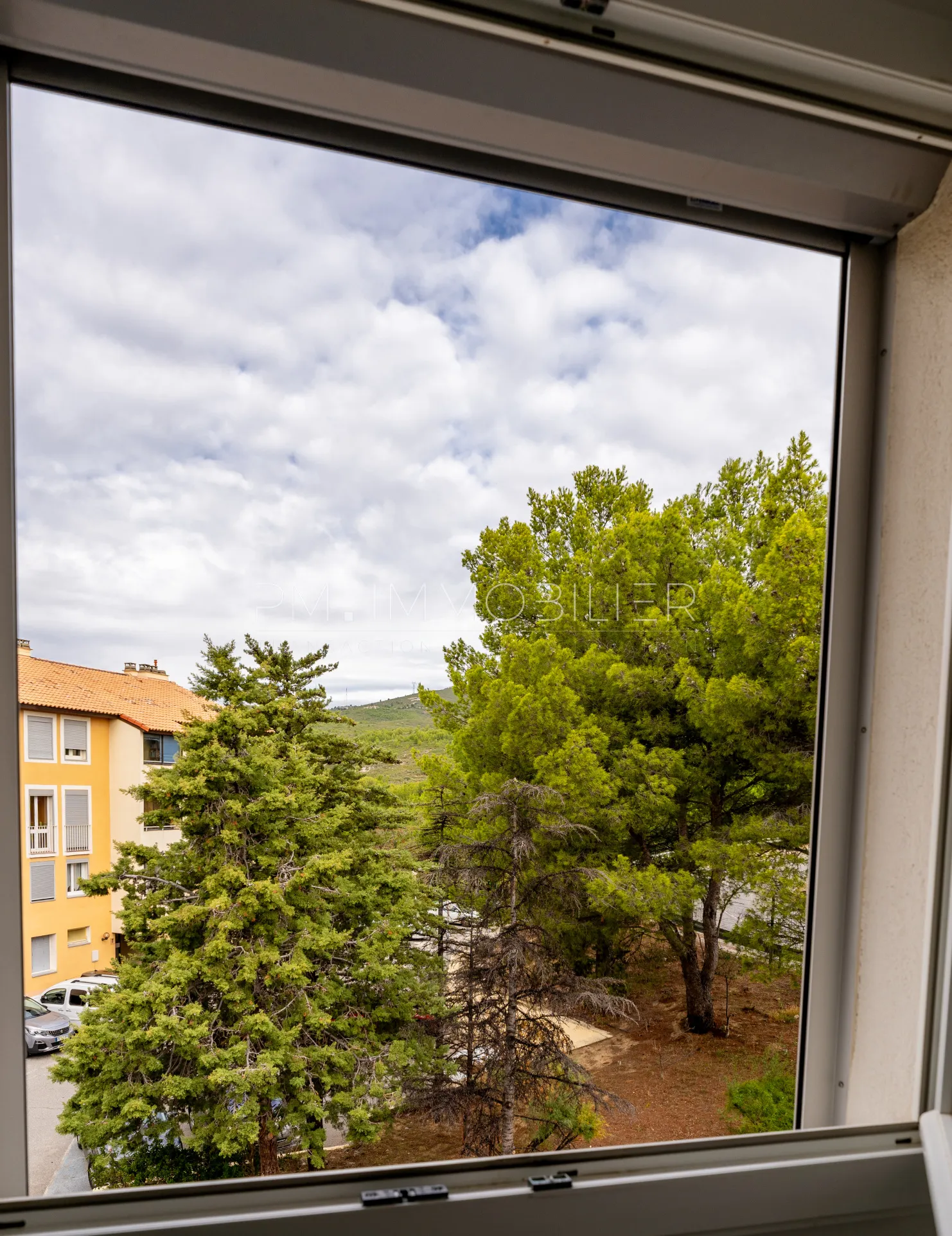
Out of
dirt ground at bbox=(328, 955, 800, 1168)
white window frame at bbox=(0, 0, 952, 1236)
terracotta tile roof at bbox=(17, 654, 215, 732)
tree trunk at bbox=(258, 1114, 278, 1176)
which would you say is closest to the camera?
white window frame at bbox=(0, 0, 952, 1236)

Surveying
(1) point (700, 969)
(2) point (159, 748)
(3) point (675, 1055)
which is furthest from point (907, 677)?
(2) point (159, 748)

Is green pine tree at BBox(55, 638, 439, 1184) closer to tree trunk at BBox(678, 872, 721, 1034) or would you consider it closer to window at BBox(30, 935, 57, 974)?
window at BBox(30, 935, 57, 974)

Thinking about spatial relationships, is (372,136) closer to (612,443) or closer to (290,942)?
(612,443)

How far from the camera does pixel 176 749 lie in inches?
38.0

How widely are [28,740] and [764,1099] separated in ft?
3.72

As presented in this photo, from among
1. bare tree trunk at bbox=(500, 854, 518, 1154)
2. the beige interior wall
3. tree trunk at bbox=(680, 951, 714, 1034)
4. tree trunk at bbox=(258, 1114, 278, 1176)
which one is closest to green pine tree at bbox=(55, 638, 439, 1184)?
tree trunk at bbox=(258, 1114, 278, 1176)

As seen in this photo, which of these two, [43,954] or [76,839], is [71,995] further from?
[76,839]

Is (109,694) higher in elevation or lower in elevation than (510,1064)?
higher

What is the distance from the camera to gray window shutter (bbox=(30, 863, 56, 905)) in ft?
2.77

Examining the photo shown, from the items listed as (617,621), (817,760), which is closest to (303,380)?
(617,621)

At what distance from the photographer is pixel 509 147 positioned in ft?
2.97

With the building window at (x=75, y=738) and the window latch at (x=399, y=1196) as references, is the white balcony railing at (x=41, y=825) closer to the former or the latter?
the building window at (x=75, y=738)

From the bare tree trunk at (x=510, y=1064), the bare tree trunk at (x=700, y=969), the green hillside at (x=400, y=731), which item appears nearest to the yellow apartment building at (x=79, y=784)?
the green hillside at (x=400, y=731)

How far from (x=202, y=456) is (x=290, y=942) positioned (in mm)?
650
